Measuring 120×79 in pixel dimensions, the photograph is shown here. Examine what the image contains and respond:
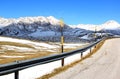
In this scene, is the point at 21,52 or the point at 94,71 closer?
the point at 94,71

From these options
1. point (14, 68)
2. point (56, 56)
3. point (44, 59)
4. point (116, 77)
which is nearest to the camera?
point (14, 68)

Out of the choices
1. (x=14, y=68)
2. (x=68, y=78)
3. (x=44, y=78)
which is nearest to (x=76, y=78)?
(x=68, y=78)

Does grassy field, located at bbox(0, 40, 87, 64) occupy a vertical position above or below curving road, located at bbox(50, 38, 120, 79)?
below

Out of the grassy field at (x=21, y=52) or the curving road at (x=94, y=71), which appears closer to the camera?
the curving road at (x=94, y=71)

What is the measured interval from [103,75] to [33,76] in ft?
9.52

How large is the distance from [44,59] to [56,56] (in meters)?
1.91

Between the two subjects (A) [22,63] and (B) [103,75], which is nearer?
(A) [22,63]

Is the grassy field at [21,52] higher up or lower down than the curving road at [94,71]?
lower down

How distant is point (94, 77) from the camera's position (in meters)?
12.4

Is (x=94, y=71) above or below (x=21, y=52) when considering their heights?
above

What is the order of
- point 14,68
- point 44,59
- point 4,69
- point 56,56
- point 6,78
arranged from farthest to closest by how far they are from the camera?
point 56,56 < point 44,59 < point 6,78 < point 14,68 < point 4,69

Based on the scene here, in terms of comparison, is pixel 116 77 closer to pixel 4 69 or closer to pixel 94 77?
pixel 94 77

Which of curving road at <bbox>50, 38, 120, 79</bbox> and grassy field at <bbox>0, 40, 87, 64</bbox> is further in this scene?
grassy field at <bbox>0, 40, 87, 64</bbox>

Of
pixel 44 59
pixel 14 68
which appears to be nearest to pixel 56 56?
pixel 44 59
